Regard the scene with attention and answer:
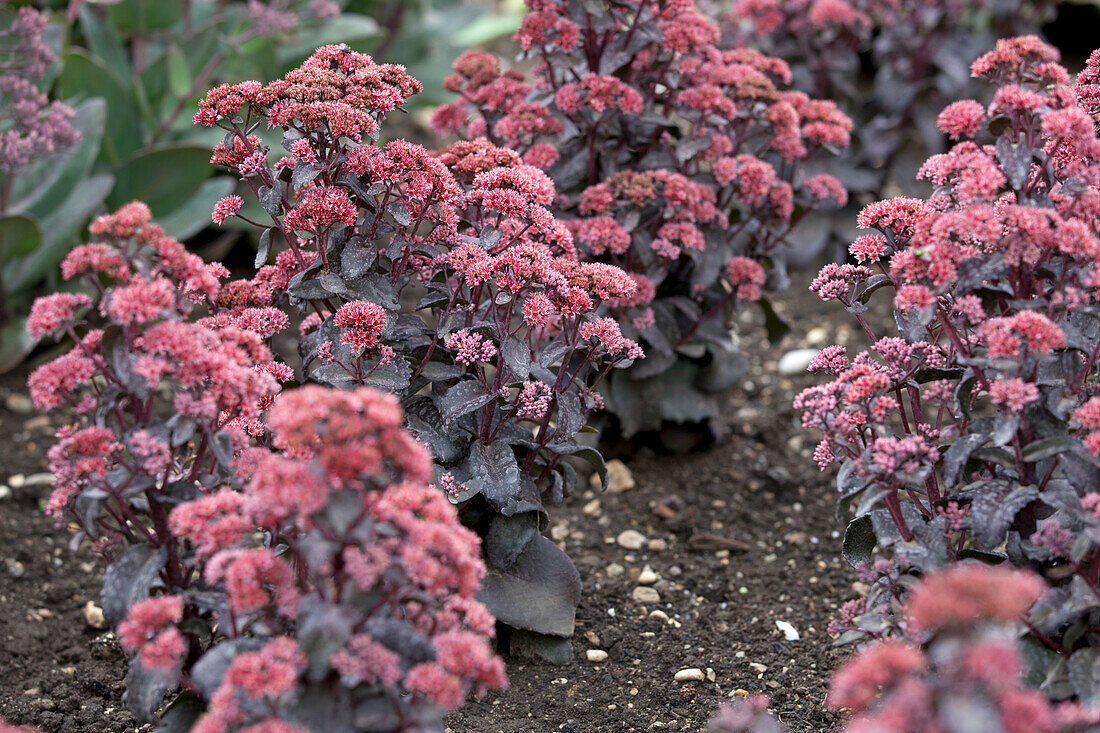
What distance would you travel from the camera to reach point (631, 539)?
3.19 metres

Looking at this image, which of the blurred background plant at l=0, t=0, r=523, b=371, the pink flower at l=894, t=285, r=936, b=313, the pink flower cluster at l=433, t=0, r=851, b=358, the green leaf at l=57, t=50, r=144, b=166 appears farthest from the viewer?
the green leaf at l=57, t=50, r=144, b=166

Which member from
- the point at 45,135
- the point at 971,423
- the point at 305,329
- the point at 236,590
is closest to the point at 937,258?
the point at 971,423

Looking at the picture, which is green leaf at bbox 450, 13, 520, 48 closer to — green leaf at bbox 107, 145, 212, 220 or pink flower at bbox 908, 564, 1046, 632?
green leaf at bbox 107, 145, 212, 220

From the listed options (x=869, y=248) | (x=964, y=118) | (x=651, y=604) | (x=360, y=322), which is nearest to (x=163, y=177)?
(x=360, y=322)

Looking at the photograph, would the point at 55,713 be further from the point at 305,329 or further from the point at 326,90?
the point at 326,90

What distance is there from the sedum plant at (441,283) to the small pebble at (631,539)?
2.17 feet

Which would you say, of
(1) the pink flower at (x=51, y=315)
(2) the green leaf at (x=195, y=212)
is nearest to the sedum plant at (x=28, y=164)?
(2) the green leaf at (x=195, y=212)

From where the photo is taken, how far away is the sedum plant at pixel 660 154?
2852 millimetres

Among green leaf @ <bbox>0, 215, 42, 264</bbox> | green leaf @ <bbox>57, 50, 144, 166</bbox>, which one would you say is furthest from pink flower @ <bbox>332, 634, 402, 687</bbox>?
green leaf @ <bbox>57, 50, 144, 166</bbox>

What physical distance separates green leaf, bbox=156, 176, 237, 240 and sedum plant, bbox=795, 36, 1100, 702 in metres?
2.98

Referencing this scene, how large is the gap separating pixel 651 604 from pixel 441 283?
1176 mm

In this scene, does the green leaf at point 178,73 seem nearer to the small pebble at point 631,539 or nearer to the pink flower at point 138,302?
the small pebble at point 631,539

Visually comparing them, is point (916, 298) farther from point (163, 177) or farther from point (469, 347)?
point (163, 177)

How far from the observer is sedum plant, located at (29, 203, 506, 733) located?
1.45 metres
